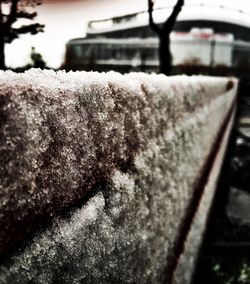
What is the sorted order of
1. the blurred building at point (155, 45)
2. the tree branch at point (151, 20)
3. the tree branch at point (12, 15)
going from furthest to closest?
the blurred building at point (155, 45) → the tree branch at point (151, 20) → the tree branch at point (12, 15)

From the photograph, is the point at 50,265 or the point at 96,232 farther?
the point at 96,232

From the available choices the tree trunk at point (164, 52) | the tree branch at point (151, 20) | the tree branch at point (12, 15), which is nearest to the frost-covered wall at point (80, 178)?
the tree branch at point (12, 15)

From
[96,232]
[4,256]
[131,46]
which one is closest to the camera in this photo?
[4,256]

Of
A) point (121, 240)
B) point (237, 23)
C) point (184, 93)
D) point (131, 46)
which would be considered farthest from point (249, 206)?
point (237, 23)

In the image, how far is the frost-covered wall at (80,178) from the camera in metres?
0.71

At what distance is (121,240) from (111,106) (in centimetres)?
35

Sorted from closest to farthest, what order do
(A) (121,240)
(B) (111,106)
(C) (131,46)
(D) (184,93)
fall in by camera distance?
(B) (111,106) < (A) (121,240) < (D) (184,93) < (C) (131,46)

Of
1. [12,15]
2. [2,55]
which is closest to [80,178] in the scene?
[2,55]

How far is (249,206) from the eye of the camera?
6.79 metres

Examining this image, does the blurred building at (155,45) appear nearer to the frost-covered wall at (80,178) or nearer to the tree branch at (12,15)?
the tree branch at (12,15)

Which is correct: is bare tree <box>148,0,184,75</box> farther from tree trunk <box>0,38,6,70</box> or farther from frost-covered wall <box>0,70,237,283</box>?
frost-covered wall <box>0,70,237,283</box>

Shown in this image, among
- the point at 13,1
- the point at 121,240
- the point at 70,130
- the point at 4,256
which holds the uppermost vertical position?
the point at 13,1

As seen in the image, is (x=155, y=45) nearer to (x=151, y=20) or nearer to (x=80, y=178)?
(x=151, y=20)

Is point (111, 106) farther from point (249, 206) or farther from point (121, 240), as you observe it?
point (249, 206)
